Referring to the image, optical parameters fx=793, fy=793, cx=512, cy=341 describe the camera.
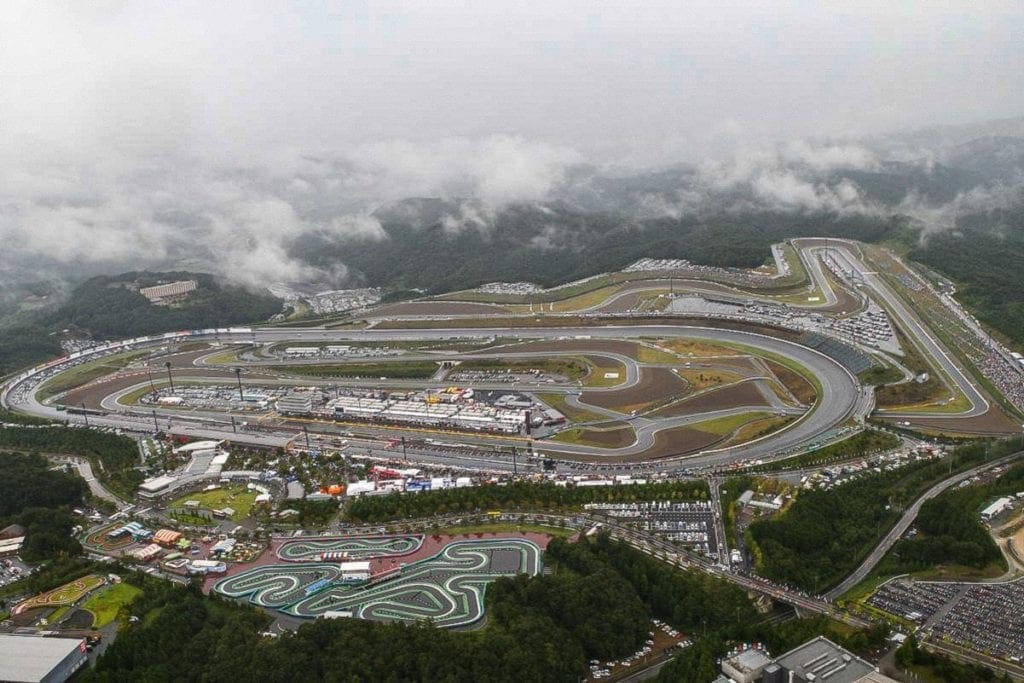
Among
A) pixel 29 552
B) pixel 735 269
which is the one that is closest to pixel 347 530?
pixel 29 552

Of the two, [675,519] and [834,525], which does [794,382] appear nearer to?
[834,525]

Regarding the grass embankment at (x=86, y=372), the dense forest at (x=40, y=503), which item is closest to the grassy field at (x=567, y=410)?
the dense forest at (x=40, y=503)

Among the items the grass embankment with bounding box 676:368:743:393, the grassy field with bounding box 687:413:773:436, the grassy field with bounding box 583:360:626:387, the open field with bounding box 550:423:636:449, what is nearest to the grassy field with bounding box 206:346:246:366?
the grassy field with bounding box 583:360:626:387

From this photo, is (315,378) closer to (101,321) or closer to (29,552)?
(29,552)

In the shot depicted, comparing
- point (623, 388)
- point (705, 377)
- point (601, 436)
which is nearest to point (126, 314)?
point (623, 388)

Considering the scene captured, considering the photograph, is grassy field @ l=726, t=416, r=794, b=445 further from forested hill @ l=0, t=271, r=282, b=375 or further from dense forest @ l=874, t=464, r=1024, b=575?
forested hill @ l=0, t=271, r=282, b=375

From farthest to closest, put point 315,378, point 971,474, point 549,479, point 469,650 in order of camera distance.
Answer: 1. point 315,378
2. point 549,479
3. point 971,474
4. point 469,650
